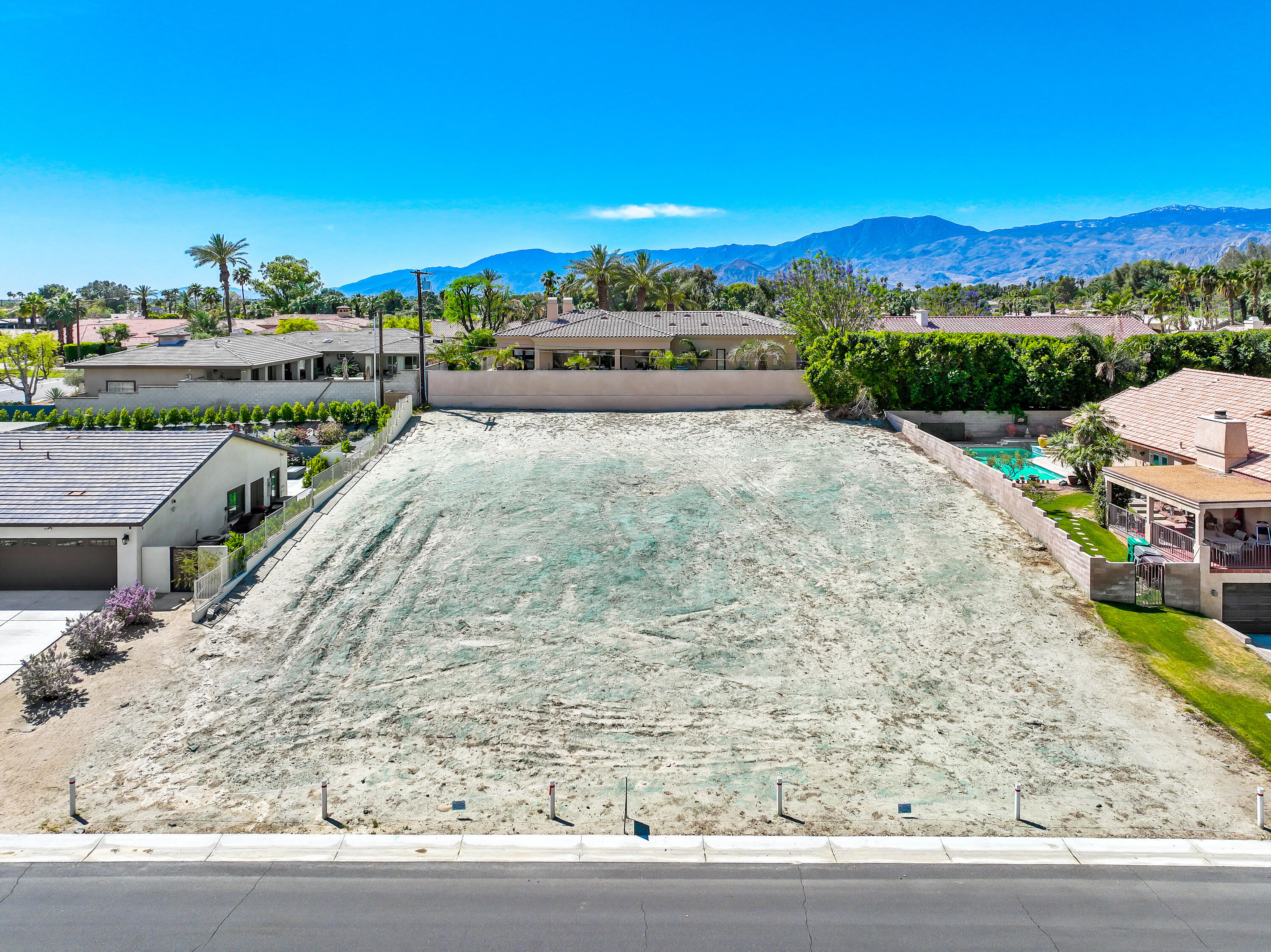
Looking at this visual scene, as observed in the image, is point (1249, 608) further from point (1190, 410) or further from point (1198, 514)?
point (1190, 410)

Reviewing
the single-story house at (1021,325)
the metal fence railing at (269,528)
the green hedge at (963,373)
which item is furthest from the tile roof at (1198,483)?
the single-story house at (1021,325)

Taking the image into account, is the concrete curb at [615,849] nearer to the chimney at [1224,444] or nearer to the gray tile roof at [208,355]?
the chimney at [1224,444]

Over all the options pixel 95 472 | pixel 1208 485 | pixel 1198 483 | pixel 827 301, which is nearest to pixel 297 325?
pixel 827 301

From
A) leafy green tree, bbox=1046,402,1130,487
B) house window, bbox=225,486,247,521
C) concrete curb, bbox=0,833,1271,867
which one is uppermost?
leafy green tree, bbox=1046,402,1130,487

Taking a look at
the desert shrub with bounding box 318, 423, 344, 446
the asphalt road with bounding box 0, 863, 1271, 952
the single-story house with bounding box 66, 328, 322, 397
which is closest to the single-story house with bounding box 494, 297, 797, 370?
the desert shrub with bounding box 318, 423, 344, 446

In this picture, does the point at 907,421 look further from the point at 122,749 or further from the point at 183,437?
the point at 122,749

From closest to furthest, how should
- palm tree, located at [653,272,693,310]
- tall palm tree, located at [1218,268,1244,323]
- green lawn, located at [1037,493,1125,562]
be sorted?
green lawn, located at [1037,493,1125,562] → palm tree, located at [653,272,693,310] → tall palm tree, located at [1218,268,1244,323]

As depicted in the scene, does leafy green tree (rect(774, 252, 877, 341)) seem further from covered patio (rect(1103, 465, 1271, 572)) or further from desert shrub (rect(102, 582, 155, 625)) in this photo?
desert shrub (rect(102, 582, 155, 625))
